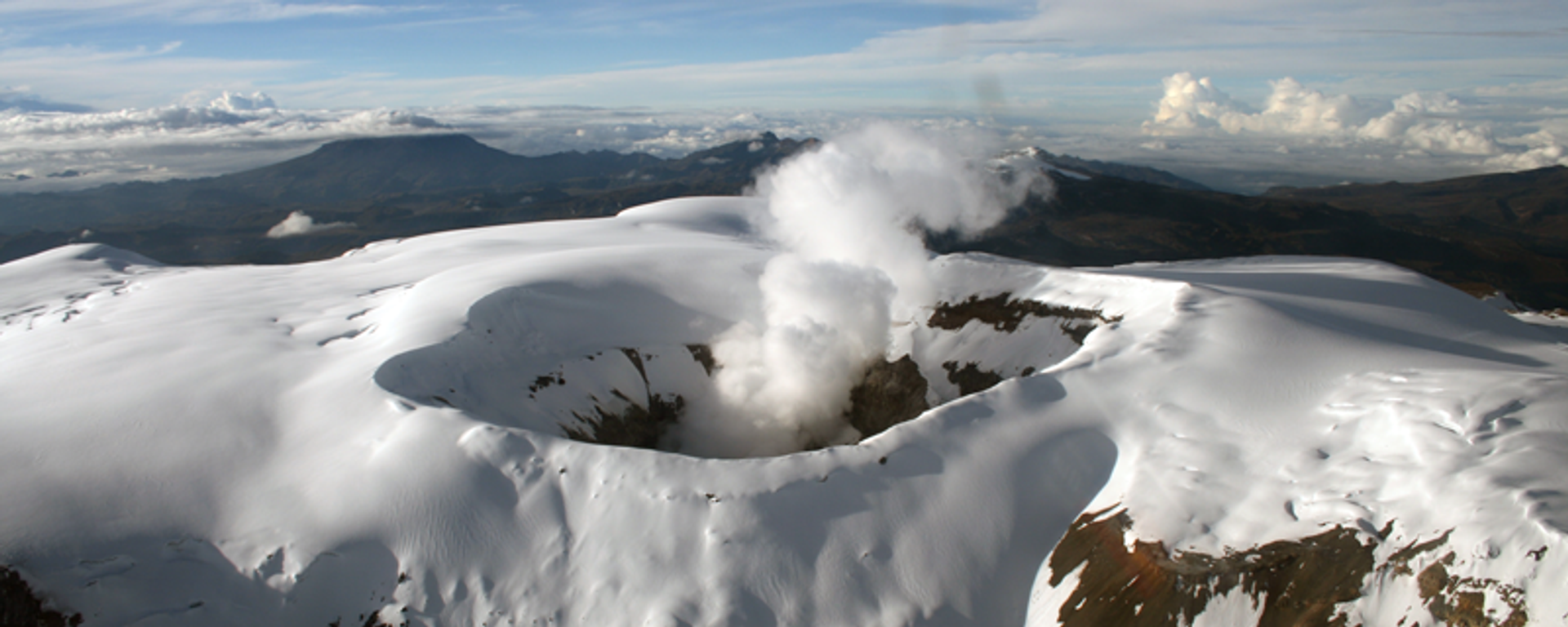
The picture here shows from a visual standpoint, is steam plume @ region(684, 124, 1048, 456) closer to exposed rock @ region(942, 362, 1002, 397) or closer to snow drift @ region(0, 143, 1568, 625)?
exposed rock @ region(942, 362, 1002, 397)

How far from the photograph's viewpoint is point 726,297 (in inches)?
1607

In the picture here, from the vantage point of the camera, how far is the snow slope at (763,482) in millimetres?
16422

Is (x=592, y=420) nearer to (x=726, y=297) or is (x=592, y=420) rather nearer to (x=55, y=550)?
(x=726, y=297)

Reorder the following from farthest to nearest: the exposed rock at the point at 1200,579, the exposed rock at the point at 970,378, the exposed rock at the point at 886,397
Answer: the exposed rock at the point at 886,397 < the exposed rock at the point at 970,378 < the exposed rock at the point at 1200,579

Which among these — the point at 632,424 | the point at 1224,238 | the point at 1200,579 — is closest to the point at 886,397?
the point at 632,424

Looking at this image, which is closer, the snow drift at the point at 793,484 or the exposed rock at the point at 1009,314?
the snow drift at the point at 793,484

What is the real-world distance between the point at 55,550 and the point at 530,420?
13435 millimetres

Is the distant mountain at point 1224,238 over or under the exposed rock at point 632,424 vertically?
under

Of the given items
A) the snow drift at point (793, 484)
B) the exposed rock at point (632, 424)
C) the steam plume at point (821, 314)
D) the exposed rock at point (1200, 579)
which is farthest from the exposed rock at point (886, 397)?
the exposed rock at point (1200, 579)

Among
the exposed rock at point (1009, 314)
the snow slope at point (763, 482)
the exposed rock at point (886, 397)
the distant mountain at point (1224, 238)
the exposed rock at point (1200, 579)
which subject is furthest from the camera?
the distant mountain at point (1224, 238)

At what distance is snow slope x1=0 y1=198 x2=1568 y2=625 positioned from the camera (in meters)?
16.4

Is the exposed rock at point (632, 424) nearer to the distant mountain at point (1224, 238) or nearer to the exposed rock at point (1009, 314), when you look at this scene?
the exposed rock at point (1009, 314)

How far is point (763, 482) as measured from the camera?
64.8ft

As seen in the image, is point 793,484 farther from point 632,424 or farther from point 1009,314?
point 1009,314
